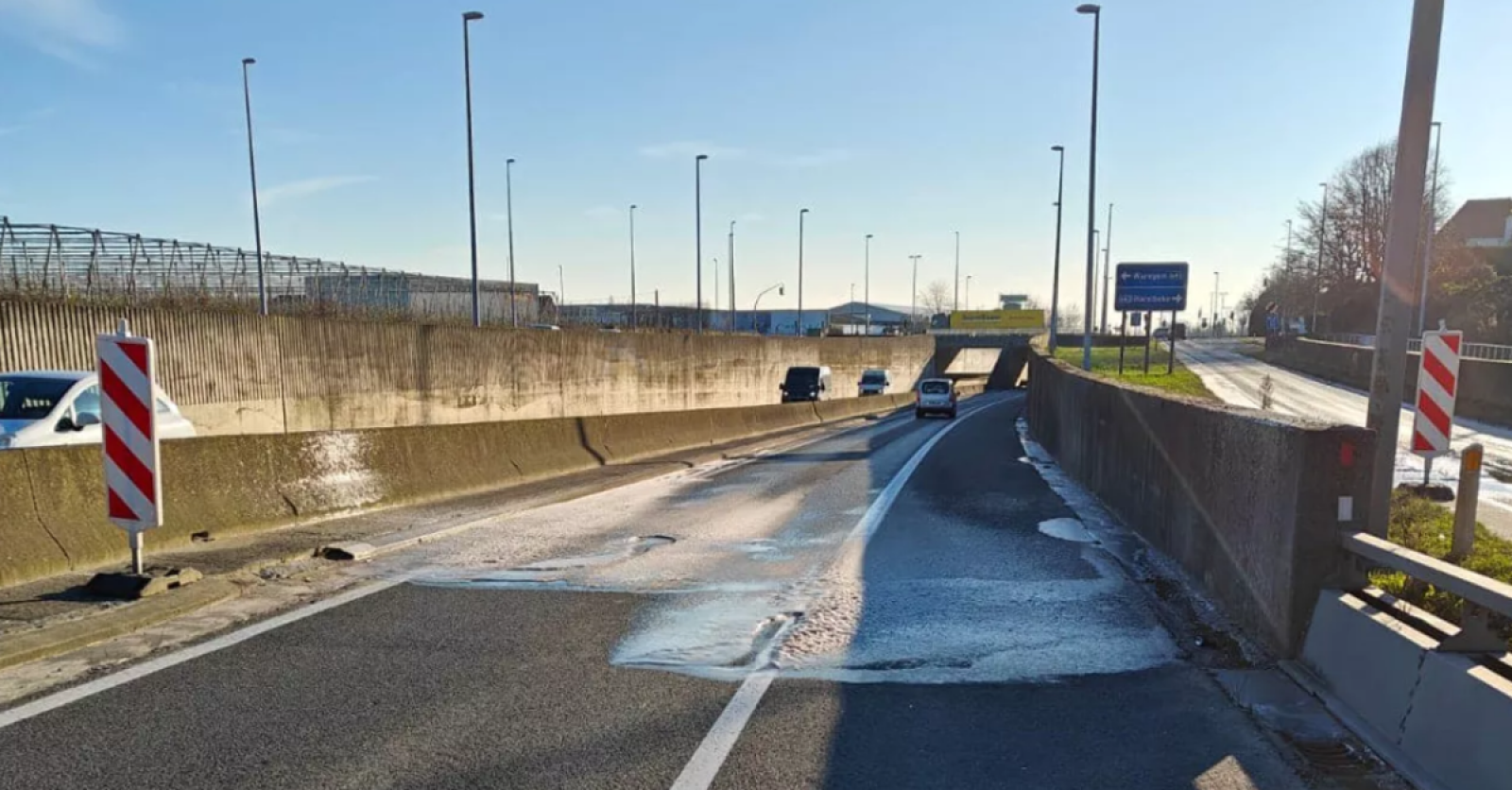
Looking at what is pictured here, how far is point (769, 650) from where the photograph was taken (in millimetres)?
5918

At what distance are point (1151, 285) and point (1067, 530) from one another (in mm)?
26224

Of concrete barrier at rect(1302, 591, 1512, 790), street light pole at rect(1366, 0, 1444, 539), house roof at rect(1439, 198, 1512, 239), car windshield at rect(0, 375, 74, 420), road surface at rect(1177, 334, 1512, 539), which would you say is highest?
house roof at rect(1439, 198, 1512, 239)

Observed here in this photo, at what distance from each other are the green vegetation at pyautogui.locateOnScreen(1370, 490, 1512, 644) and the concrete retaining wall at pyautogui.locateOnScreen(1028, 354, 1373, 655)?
0.88 meters

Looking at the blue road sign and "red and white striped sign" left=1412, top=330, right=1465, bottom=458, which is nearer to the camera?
"red and white striped sign" left=1412, top=330, right=1465, bottom=458

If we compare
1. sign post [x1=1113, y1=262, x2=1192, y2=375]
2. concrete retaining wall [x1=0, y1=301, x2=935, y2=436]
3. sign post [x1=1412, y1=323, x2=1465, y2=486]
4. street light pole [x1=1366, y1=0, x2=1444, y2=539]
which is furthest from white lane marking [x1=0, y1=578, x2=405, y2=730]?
sign post [x1=1113, y1=262, x2=1192, y2=375]

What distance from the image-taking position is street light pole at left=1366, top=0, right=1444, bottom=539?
6352 mm

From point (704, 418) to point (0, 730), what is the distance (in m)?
19.0

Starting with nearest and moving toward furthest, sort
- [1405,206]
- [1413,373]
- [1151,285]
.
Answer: [1405,206] < [1151,285] < [1413,373]

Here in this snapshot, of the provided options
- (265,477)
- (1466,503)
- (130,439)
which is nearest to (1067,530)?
(1466,503)

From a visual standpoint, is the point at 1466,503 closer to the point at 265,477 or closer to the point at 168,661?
the point at 168,661

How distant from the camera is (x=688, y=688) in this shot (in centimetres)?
519

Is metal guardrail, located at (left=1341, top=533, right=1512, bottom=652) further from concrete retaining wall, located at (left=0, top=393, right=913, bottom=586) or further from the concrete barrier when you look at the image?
concrete retaining wall, located at (left=0, top=393, right=913, bottom=586)

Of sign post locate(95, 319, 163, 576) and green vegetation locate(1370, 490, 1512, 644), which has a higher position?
sign post locate(95, 319, 163, 576)

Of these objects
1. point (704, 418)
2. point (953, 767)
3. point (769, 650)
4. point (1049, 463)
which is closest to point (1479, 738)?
point (953, 767)
